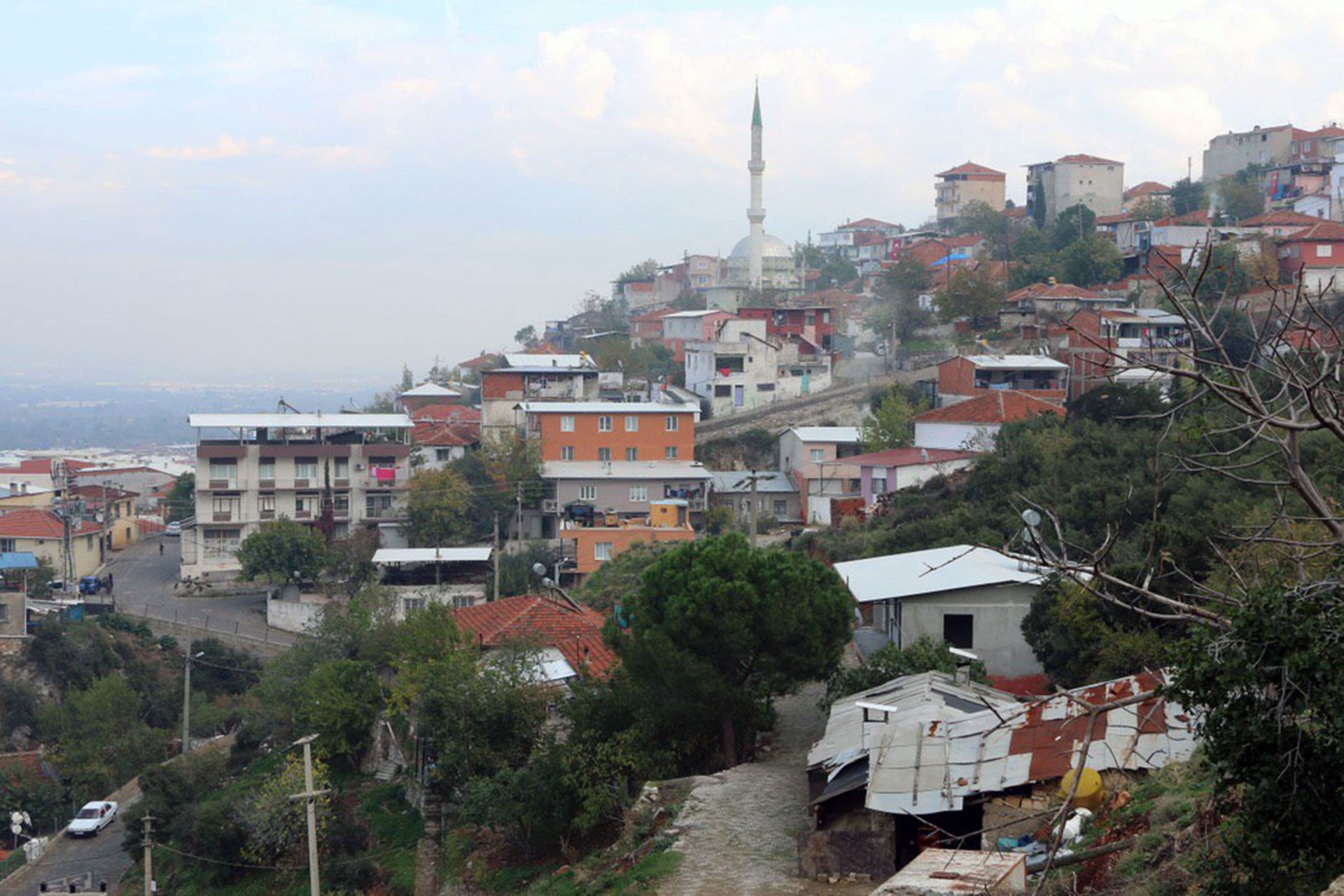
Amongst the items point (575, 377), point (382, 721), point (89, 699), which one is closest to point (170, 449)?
point (575, 377)

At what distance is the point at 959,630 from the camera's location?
53.3ft

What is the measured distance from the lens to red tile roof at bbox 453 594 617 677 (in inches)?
698

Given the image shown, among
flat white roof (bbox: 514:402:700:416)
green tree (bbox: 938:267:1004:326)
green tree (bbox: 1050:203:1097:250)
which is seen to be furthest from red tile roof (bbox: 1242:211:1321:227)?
flat white roof (bbox: 514:402:700:416)

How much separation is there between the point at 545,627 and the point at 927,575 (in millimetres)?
5444

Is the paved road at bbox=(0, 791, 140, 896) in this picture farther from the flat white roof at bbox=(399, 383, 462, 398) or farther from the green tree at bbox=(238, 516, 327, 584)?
the flat white roof at bbox=(399, 383, 462, 398)

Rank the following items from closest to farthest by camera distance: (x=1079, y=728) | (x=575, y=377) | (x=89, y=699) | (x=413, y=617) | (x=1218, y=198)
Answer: (x=1079, y=728) < (x=413, y=617) < (x=89, y=699) < (x=575, y=377) < (x=1218, y=198)

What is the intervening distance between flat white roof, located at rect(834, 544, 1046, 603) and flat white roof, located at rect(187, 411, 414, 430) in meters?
23.9

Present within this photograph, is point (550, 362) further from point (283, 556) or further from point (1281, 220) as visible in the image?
point (1281, 220)

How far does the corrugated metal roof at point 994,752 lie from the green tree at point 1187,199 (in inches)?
1917

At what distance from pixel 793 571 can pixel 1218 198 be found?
4827 cm

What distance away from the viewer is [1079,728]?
1071 cm

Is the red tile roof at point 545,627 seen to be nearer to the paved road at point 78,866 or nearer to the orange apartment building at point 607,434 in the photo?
the paved road at point 78,866

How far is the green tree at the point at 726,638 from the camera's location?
1337 centimetres

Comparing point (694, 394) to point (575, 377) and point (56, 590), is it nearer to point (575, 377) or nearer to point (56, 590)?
point (575, 377)
